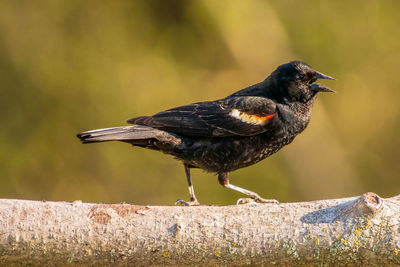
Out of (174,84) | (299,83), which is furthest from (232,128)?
(174,84)

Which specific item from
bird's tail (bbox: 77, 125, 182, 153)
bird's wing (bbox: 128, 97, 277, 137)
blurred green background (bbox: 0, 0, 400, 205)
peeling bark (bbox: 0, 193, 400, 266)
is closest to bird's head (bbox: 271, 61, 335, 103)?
bird's wing (bbox: 128, 97, 277, 137)

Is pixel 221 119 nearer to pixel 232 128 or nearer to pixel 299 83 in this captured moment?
pixel 232 128

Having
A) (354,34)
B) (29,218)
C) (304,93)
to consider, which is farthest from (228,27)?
(29,218)

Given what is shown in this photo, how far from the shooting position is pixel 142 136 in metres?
4.83

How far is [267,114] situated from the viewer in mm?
4941

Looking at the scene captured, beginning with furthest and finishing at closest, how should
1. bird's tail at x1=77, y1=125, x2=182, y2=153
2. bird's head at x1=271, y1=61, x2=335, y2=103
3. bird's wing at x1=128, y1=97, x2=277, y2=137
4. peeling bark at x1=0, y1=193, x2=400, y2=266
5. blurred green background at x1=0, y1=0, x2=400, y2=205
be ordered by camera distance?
blurred green background at x1=0, y1=0, x2=400, y2=205, bird's head at x1=271, y1=61, x2=335, y2=103, bird's wing at x1=128, y1=97, x2=277, y2=137, bird's tail at x1=77, y1=125, x2=182, y2=153, peeling bark at x1=0, y1=193, x2=400, y2=266

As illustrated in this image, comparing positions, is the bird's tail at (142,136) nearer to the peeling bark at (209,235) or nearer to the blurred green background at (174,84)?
the peeling bark at (209,235)

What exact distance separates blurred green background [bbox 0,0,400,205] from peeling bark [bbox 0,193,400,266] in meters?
5.12

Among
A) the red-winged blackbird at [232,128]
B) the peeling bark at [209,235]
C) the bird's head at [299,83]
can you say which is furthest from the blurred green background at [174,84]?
the peeling bark at [209,235]

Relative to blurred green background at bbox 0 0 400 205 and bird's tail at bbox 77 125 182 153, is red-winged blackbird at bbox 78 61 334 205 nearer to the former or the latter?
bird's tail at bbox 77 125 182 153

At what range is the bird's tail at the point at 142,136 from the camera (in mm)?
4598

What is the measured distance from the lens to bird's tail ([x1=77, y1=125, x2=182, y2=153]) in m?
4.60

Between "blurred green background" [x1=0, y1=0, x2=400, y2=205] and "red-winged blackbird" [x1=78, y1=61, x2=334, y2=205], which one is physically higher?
"blurred green background" [x1=0, y1=0, x2=400, y2=205]

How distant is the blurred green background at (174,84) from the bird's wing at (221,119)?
11.1 feet
